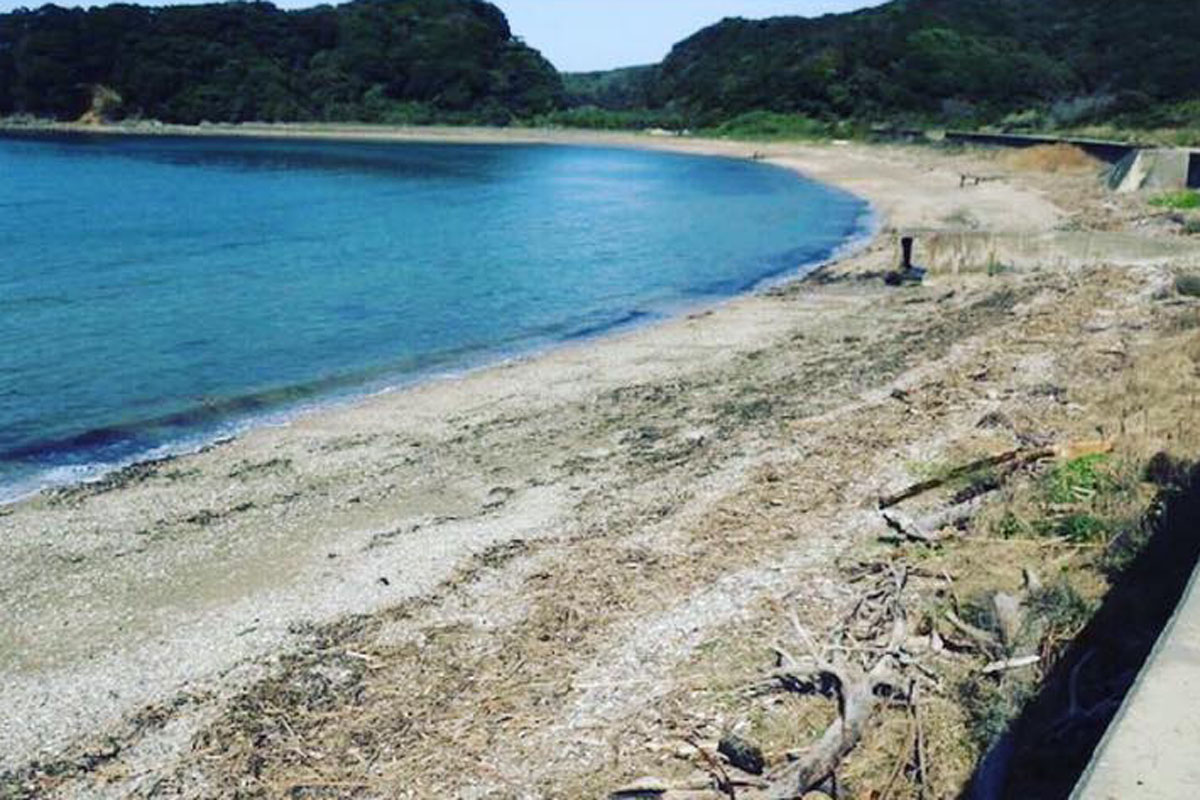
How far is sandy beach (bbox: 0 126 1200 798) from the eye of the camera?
7.73m

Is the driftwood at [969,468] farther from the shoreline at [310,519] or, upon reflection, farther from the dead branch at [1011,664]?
the dead branch at [1011,664]

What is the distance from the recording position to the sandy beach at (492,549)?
25.3 ft

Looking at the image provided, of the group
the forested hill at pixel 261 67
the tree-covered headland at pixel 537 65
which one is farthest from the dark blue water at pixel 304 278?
the forested hill at pixel 261 67

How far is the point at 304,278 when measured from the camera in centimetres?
3425

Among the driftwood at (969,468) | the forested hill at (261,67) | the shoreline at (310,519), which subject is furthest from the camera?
the forested hill at (261,67)

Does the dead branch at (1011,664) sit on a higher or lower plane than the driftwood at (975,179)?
lower

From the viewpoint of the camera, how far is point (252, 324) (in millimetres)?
26547

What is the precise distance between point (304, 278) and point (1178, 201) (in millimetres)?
27686

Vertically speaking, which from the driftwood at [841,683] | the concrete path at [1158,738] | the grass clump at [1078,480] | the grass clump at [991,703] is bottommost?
the driftwood at [841,683]

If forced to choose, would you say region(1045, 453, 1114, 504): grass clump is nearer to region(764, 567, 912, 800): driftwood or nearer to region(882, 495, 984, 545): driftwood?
region(882, 495, 984, 545): driftwood

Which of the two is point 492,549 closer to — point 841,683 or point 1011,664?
point 841,683

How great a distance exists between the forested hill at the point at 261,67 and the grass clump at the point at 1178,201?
430ft

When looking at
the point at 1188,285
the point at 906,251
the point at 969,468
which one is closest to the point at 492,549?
the point at 969,468

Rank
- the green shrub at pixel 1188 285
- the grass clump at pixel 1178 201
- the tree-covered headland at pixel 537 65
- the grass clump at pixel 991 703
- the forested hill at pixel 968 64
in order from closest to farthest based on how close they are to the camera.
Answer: the grass clump at pixel 991 703
the green shrub at pixel 1188 285
the grass clump at pixel 1178 201
the forested hill at pixel 968 64
the tree-covered headland at pixel 537 65
